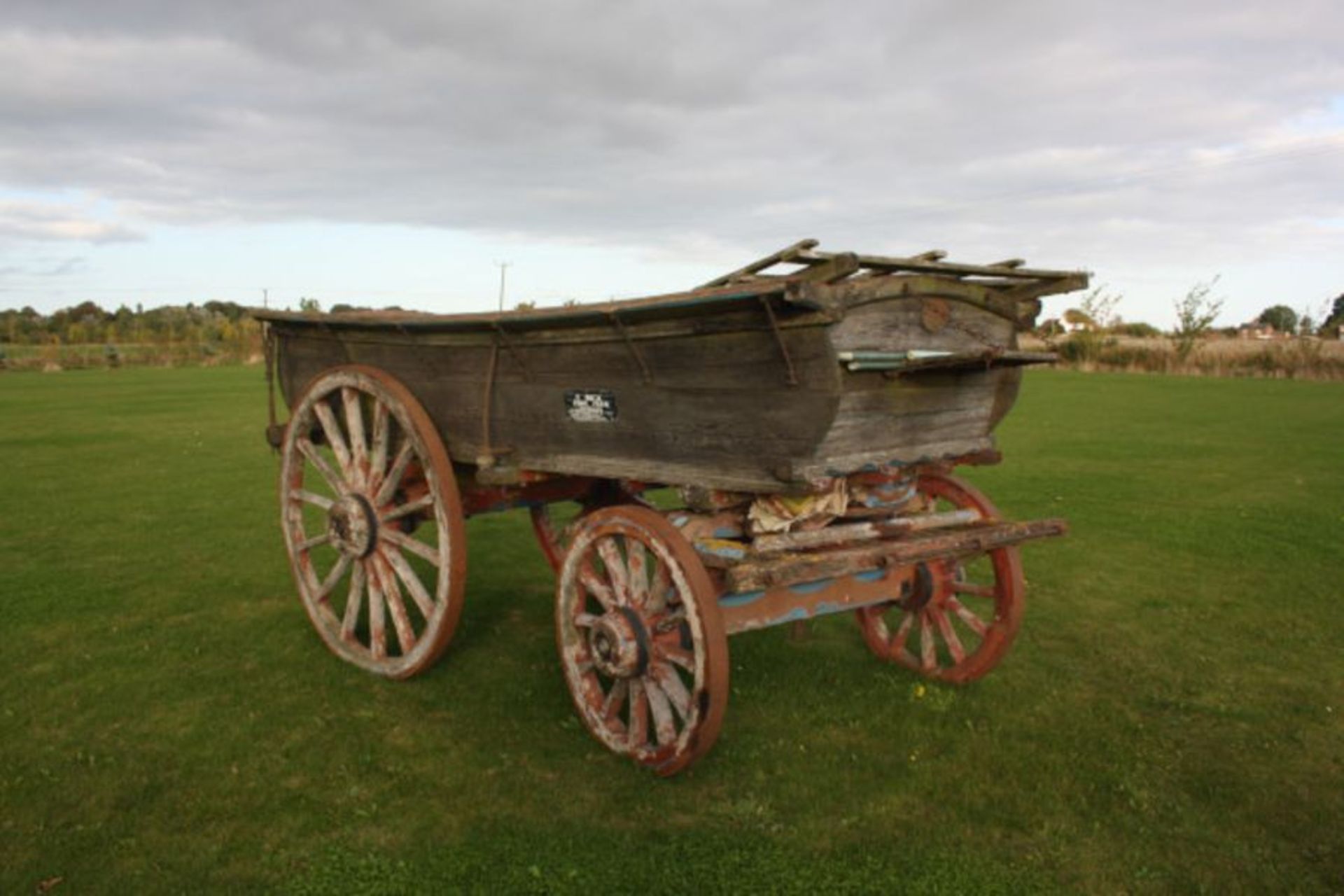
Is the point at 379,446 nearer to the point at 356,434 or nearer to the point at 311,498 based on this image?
the point at 356,434

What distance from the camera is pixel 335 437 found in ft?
17.2

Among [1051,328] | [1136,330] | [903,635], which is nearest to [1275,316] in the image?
[1136,330]

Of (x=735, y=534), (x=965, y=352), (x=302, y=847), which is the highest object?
(x=965, y=352)

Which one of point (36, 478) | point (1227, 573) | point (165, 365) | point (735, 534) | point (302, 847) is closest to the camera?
point (302, 847)

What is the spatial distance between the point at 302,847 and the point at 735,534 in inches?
82.5

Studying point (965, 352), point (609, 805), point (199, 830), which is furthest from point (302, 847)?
point (965, 352)

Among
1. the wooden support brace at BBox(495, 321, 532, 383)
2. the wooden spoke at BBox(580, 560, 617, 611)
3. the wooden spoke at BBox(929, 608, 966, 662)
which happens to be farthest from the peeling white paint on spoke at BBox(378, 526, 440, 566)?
the wooden spoke at BBox(929, 608, 966, 662)

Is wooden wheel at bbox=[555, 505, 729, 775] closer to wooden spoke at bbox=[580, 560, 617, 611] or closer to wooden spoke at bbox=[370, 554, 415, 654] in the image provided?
wooden spoke at bbox=[580, 560, 617, 611]

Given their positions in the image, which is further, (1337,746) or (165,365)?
(165,365)

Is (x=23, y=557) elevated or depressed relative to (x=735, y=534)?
depressed

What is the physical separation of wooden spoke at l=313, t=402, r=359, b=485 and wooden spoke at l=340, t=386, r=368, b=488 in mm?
65

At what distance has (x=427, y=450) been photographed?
4.58 metres

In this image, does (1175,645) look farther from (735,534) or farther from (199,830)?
(199,830)

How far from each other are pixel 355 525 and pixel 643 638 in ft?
6.46
